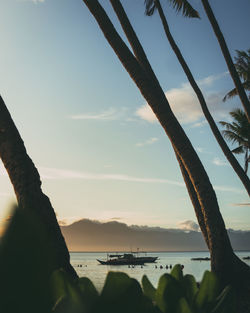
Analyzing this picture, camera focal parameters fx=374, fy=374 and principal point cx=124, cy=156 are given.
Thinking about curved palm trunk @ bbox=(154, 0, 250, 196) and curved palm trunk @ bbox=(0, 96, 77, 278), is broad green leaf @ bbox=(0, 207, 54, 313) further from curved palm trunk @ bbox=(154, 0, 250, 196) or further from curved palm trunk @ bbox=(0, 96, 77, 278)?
curved palm trunk @ bbox=(154, 0, 250, 196)

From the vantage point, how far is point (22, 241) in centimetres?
61

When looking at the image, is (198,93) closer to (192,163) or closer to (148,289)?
(192,163)

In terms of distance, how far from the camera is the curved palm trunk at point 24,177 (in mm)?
4863

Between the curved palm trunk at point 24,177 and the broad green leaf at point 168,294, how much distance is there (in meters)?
3.78

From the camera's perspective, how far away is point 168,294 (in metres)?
1.05

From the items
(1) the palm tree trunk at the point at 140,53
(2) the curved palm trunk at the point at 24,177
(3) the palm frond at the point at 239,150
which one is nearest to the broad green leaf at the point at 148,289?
(2) the curved palm trunk at the point at 24,177

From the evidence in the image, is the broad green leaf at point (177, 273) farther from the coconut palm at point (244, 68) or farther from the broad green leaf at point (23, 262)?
the coconut palm at point (244, 68)

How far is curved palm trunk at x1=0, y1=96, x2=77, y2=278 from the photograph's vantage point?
191 inches

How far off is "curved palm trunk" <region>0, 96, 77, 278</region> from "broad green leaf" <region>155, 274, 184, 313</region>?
149 inches

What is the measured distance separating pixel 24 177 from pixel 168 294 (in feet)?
14.1

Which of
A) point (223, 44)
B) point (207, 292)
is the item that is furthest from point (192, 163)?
point (207, 292)

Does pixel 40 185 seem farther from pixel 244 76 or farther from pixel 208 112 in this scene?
pixel 244 76

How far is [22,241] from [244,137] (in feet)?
109

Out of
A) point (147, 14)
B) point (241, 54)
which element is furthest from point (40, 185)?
point (241, 54)
